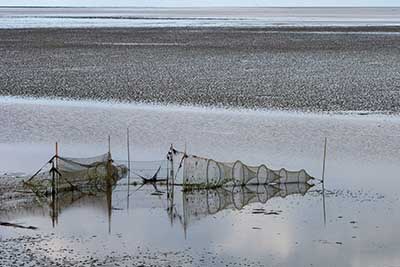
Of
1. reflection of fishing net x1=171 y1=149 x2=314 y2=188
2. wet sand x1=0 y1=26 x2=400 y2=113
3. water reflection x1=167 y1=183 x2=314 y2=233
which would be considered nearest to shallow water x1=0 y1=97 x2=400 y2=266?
water reflection x1=167 y1=183 x2=314 y2=233

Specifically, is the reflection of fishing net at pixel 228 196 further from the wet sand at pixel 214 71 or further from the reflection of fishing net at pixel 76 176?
the wet sand at pixel 214 71

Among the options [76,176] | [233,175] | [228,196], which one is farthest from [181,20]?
[228,196]

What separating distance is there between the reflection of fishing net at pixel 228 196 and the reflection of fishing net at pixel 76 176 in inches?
64.6

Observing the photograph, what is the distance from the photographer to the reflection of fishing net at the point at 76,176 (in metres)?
16.5

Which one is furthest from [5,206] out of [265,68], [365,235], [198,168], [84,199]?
[265,68]

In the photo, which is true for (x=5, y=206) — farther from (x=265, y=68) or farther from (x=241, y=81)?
(x=265, y=68)

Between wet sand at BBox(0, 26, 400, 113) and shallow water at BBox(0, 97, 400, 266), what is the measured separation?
9.20 ft

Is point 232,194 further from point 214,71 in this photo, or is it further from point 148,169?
point 214,71

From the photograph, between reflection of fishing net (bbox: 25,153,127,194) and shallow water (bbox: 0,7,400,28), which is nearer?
reflection of fishing net (bbox: 25,153,127,194)

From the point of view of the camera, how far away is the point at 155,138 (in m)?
21.8

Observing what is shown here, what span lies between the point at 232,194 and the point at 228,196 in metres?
0.14

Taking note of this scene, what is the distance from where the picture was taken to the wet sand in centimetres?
2886

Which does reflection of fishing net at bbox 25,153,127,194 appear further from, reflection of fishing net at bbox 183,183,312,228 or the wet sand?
the wet sand

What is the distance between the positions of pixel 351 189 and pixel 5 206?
6415mm
